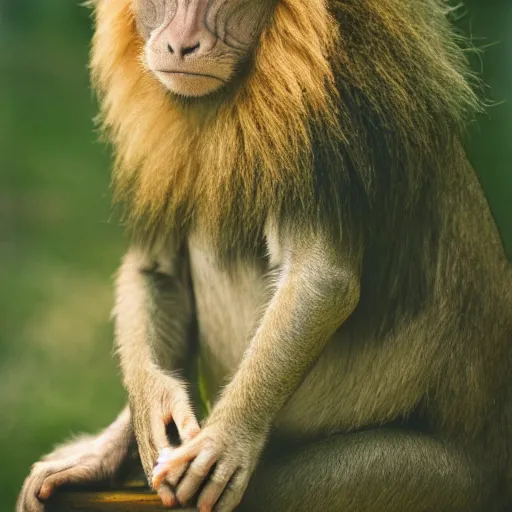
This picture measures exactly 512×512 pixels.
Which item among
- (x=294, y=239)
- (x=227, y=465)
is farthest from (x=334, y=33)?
(x=227, y=465)

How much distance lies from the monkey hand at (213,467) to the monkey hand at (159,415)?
0.08m

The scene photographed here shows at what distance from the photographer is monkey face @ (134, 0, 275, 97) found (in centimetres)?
284

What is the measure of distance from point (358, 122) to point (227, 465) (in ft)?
3.41

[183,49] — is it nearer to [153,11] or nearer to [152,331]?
[153,11]

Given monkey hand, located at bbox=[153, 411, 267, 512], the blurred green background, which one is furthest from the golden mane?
the blurred green background

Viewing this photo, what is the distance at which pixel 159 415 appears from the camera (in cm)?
310

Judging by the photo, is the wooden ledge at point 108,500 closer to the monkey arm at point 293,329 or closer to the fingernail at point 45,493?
the fingernail at point 45,493

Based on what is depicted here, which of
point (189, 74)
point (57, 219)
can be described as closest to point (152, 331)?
point (189, 74)

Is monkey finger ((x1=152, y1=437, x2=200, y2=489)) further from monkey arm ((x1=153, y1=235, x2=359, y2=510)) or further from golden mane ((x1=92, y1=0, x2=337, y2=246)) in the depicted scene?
golden mane ((x1=92, y1=0, x2=337, y2=246))

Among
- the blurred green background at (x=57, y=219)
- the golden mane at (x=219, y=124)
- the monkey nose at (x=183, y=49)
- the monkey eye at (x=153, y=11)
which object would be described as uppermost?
the monkey eye at (x=153, y=11)

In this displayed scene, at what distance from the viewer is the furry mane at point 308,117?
2885mm

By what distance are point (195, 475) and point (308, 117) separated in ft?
3.46

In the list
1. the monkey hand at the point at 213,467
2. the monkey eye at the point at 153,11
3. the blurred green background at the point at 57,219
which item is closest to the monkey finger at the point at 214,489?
the monkey hand at the point at 213,467

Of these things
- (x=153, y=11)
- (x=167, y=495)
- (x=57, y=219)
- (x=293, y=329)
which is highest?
(x=153, y=11)
